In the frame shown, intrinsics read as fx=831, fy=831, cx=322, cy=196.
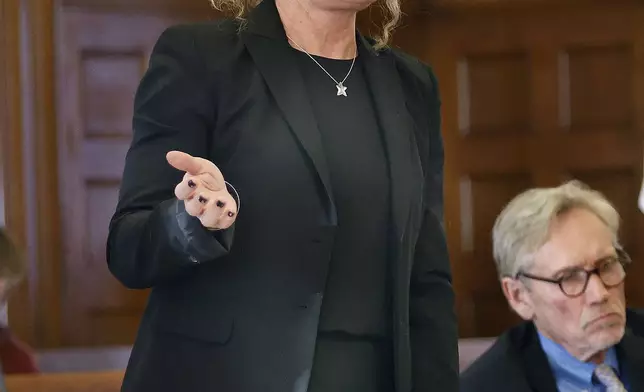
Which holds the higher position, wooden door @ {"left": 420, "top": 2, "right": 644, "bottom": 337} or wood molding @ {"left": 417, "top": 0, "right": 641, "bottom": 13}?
wood molding @ {"left": 417, "top": 0, "right": 641, "bottom": 13}

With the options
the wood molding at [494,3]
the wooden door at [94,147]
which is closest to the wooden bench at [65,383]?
the wooden door at [94,147]

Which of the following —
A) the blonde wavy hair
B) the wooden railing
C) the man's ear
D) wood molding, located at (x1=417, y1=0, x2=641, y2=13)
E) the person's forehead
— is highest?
wood molding, located at (x1=417, y1=0, x2=641, y2=13)

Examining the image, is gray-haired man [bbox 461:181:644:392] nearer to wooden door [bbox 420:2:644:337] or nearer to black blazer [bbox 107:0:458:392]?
black blazer [bbox 107:0:458:392]

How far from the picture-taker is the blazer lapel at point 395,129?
880 millimetres

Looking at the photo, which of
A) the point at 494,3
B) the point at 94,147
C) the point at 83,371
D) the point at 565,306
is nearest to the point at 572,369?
the point at 565,306

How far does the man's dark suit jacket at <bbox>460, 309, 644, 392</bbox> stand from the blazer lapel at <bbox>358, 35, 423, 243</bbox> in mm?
682

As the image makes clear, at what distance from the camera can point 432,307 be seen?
0.94m

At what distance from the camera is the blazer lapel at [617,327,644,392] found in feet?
4.90

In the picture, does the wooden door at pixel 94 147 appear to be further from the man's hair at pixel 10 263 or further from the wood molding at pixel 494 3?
the man's hair at pixel 10 263

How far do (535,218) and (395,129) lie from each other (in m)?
0.74

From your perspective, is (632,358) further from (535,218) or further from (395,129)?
(395,129)

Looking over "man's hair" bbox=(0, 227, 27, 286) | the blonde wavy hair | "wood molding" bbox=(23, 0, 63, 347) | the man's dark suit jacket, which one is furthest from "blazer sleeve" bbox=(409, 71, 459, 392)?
"wood molding" bbox=(23, 0, 63, 347)

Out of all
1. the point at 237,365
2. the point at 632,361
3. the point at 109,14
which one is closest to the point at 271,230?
the point at 237,365

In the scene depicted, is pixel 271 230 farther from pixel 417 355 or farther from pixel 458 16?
pixel 458 16
